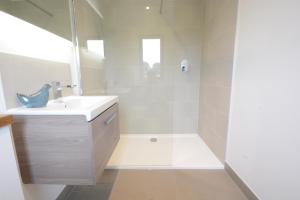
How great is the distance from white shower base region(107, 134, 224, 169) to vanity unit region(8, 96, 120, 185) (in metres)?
0.87

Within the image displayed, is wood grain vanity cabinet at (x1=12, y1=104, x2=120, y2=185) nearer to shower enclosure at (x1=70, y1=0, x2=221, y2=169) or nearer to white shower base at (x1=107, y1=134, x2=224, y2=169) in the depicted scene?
white shower base at (x1=107, y1=134, x2=224, y2=169)

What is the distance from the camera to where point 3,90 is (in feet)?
2.95


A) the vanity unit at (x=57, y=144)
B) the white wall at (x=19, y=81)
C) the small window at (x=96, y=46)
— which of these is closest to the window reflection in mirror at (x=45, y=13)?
the white wall at (x=19, y=81)

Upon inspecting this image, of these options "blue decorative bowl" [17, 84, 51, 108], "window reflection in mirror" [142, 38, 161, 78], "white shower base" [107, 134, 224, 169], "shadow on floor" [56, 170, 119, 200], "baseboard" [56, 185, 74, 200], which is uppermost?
"window reflection in mirror" [142, 38, 161, 78]

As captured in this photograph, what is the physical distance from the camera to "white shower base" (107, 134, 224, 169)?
1.80m

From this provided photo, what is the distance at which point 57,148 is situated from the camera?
932 mm

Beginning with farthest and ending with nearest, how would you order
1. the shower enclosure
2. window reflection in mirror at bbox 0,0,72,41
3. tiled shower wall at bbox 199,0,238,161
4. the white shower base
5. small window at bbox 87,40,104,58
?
1. the shower enclosure
2. small window at bbox 87,40,104,58
3. the white shower base
4. tiled shower wall at bbox 199,0,238,161
5. window reflection in mirror at bbox 0,0,72,41

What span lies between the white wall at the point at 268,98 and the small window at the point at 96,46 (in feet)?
5.78

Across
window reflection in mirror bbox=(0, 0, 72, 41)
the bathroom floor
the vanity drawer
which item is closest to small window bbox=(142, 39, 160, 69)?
window reflection in mirror bbox=(0, 0, 72, 41)

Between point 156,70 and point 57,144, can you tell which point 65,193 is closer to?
point 57,144

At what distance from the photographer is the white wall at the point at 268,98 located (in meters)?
0.92

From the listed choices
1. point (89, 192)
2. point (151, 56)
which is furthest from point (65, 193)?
point (151, 56)

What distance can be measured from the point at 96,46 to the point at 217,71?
1.70m

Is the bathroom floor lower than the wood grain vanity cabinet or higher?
lower
